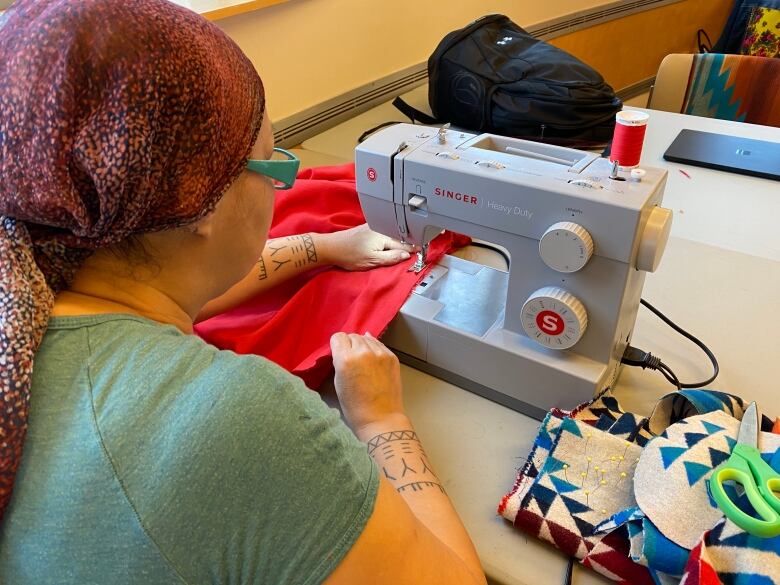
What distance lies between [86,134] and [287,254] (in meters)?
0.64

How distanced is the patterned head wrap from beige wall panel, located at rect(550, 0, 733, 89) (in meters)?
2.73

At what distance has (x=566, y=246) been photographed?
821 millimetres

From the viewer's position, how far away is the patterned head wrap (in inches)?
20.2

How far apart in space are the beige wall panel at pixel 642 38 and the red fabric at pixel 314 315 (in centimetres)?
227

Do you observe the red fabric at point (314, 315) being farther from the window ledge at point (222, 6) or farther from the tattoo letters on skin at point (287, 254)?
the window ledge at point (222, 6)

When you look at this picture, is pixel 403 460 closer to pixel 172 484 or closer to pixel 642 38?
pixel 172 484

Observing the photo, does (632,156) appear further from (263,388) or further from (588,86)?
(588,86)

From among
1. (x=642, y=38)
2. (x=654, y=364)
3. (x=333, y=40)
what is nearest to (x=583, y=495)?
(x=654, y=364)

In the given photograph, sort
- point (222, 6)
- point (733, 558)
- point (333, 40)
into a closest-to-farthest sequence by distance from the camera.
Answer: point (733, 558) → point (222, 6) → point (333, 40)

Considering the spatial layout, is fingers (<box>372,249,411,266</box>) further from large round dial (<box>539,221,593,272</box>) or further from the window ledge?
the window ledge

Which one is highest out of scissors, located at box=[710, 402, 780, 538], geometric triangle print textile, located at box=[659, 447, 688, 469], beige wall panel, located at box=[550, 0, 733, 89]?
scissors, located at box=[710, 402, 780, 538]

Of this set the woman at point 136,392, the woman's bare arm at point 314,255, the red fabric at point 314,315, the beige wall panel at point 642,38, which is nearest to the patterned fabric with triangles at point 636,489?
the woman at point 136,392

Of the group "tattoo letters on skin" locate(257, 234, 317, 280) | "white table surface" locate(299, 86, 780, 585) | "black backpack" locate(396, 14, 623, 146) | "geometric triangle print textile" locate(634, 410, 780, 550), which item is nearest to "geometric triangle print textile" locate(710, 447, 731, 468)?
"geometric triangle print textile" locate(634, 410, 780, 550)

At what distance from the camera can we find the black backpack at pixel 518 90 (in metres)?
1.67
